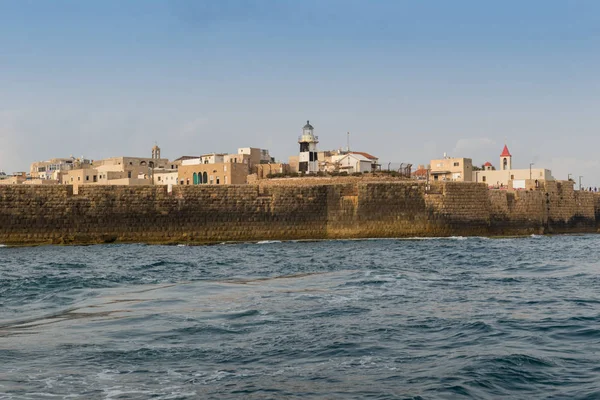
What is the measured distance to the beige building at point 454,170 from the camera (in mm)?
61375

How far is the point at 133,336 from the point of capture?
30.9 feet

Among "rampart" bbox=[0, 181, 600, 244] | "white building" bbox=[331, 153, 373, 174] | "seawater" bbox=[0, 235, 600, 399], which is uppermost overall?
"white building" bbox=[331, 153, 373, 174]

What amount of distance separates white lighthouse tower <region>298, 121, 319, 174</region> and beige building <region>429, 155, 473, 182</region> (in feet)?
39.1

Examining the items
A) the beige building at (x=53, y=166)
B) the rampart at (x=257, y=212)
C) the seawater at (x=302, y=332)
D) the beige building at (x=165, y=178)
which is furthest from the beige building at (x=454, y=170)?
the seawater at (x=302, y=332)

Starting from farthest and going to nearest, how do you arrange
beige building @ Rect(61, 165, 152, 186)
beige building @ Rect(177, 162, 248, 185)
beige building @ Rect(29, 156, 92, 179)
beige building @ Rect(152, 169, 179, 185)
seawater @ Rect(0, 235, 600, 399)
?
beige building @ Rect(29, 156, 92, 179) < beige building @ Rect(152, 169, 179, 185) < beige building @ Rect(61, 165, 152, 186) < beige building @ Rect(177, 162, 248, 185) < seawater @ Rect(0, 235, 600, 399)

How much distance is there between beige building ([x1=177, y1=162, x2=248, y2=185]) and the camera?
52006mm

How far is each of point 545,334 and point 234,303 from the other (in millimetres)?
5173

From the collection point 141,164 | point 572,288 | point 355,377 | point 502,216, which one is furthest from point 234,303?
point 141,164

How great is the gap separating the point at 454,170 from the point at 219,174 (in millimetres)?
21616

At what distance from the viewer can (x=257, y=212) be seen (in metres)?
31.7

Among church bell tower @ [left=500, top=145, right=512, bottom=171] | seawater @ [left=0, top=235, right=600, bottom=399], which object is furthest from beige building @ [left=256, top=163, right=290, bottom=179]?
seawater @ [left=0, top=235, right=600, bottom=399]

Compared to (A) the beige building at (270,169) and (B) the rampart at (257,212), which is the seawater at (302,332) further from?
(A) the beige building at (270,169)

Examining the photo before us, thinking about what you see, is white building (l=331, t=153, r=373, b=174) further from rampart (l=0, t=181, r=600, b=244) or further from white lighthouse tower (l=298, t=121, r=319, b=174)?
rampart (l=0, t=181, r=600, b=244)

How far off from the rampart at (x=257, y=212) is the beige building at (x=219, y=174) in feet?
66.1
